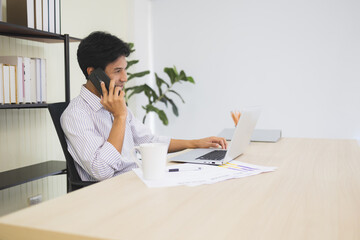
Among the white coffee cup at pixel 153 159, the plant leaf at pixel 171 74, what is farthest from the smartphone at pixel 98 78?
the plant leaf at pixel 171 74

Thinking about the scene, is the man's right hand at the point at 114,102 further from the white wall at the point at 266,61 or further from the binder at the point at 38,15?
the white wall at the point at 266,61

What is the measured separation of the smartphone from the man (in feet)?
0.11

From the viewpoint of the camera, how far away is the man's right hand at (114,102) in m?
1.54

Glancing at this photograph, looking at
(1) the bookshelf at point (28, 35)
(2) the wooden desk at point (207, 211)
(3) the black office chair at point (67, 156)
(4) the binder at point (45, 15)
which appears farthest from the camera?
(4) the binder at point (45, 15)

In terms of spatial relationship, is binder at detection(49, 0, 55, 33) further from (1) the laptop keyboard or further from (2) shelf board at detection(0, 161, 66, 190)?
(1) the laptop keyboard

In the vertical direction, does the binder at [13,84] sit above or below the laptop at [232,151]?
above

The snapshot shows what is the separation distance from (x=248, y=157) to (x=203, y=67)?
2752mm

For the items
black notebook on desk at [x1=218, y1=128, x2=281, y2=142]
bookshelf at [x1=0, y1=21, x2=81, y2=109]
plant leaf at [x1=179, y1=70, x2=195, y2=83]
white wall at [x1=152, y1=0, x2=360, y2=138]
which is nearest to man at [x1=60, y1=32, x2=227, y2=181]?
black notebook on desk at [x1=218, y1=128, x2=281, y2=142]

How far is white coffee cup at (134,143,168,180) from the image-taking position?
107cm

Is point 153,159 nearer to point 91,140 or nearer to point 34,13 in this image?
point 91,140

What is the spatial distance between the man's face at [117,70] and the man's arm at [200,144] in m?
0.44

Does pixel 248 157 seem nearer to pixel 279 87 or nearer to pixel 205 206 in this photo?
pixel 205 206

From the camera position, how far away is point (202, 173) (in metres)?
1.19

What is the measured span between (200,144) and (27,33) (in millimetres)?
1311
